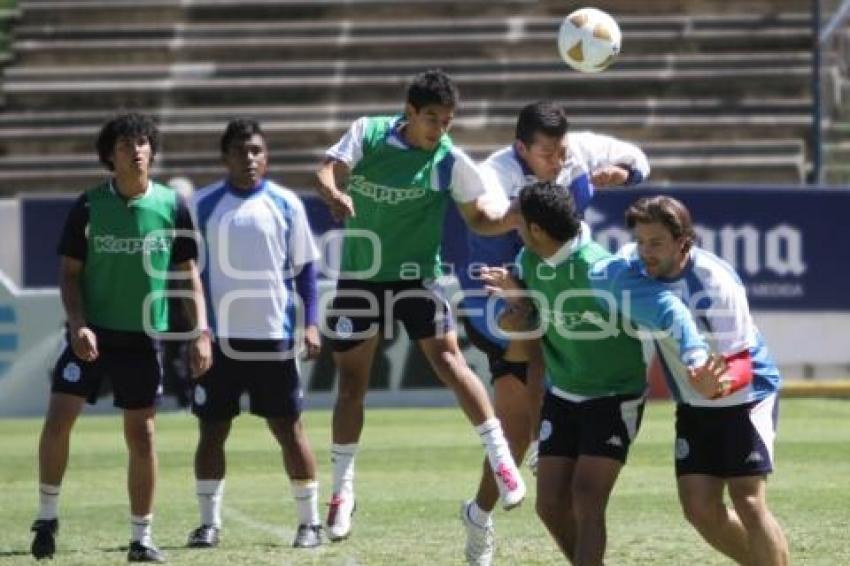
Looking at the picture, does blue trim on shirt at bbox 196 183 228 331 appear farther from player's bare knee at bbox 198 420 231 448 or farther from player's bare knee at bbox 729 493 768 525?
player's bare knee at bbox 729 493 768 525

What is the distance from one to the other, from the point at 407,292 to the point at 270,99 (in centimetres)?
1847

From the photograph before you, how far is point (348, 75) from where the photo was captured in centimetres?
2903

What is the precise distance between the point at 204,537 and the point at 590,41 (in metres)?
3.46

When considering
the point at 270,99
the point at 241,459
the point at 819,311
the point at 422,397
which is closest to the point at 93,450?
the point at 241,459

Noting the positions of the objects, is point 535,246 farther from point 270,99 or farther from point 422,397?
point 270,99

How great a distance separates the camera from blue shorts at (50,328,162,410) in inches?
429

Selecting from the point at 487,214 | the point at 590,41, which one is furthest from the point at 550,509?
the point at 590,41

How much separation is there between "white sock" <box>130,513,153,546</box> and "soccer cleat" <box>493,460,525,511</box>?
1.83m

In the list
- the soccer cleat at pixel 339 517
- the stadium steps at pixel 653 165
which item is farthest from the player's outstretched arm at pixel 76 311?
the stadium steps at pixel 653 165

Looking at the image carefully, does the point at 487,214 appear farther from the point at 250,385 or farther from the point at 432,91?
the point at 250,385

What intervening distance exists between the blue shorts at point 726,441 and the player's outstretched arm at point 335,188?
245 cm

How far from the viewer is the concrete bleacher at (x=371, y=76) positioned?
27828 millimetres

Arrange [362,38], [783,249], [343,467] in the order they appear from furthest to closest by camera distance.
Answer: [362,38], [783,249], [343,467]

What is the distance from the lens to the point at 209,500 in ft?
37.8
